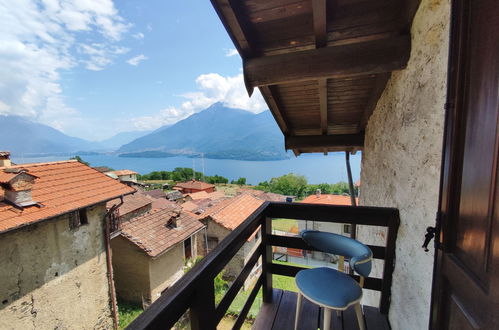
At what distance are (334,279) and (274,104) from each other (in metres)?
1.95

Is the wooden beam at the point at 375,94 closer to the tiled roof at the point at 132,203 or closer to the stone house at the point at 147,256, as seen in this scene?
the stone house at the point at 147,256

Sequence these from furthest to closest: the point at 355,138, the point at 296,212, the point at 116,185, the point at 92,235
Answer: the point at 116,185
the point at 92,235
the point at 355,138
the point at 296,212

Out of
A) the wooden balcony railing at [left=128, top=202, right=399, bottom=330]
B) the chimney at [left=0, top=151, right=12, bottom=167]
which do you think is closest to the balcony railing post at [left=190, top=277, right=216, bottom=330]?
the wooden balcony railing at [left=128, top=202, right=399, bottom=330]

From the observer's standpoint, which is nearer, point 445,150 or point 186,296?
point 186,296

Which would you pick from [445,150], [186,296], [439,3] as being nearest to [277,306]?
[186,296]

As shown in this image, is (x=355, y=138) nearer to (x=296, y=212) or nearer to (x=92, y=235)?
(x=296, y=212)

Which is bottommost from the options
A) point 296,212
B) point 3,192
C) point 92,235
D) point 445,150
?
point 92,235

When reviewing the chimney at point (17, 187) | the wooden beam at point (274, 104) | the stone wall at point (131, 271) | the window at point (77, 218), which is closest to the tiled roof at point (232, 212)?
the stone wall at point (131, 271)

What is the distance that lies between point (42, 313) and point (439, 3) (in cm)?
776

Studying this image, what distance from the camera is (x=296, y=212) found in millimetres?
1912

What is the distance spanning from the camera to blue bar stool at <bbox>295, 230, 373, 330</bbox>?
127cm

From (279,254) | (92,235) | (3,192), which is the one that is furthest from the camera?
(279,254)

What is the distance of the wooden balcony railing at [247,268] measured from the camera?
779mm

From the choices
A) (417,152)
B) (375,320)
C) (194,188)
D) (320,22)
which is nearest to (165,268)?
(375,320)
